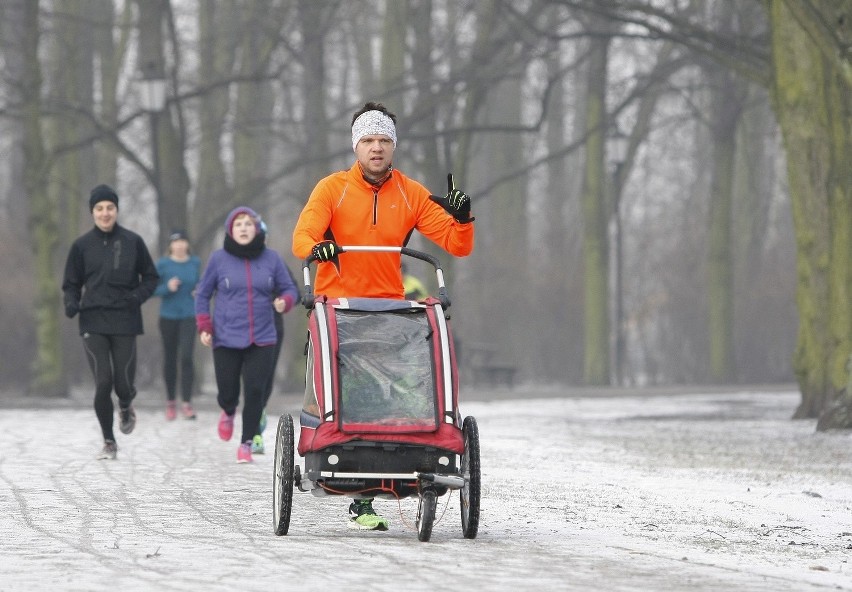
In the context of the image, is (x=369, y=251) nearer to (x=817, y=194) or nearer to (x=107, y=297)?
(x=107, y=297)

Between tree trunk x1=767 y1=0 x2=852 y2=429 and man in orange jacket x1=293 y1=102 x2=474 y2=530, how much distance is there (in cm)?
991

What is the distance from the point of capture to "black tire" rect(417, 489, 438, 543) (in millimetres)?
8625

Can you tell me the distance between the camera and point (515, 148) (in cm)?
4134

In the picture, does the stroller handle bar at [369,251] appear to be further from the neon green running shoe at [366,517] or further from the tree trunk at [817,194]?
the tree trunk at [817,194]

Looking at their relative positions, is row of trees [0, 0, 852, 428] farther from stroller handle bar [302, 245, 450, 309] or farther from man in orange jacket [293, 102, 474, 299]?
stroller handle bar [302, 245, 450, 309]

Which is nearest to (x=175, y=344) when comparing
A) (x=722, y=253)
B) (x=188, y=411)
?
(x=188, y=411)

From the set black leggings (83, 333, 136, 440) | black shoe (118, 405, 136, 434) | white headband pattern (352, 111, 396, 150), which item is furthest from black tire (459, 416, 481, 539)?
black shoe (118, 405, 136, 434)

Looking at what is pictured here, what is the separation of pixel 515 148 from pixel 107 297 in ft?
92.5

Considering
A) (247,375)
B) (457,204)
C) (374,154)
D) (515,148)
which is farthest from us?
(515,148)

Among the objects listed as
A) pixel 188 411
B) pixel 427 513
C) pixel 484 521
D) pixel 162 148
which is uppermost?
pixel 162 148

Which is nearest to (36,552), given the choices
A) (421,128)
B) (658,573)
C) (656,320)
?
(658,573)

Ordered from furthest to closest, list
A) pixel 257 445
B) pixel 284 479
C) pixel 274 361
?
pixel 257 445 < pixel 274 361 < pixel 284 479

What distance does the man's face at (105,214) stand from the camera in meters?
13.7

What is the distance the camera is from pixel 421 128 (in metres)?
34.7
